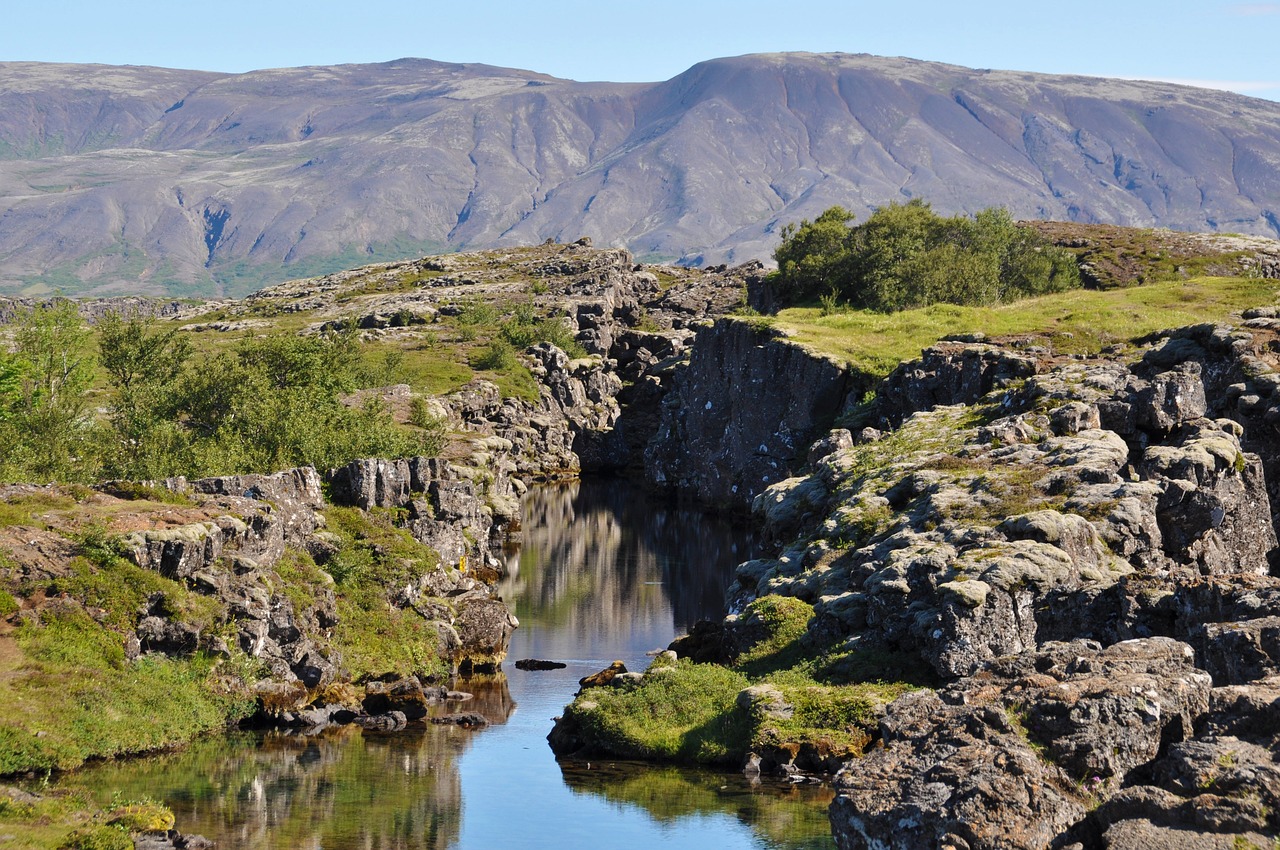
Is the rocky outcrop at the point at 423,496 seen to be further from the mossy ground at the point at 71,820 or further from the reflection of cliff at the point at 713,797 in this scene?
the mossy ground at the point at 71,820

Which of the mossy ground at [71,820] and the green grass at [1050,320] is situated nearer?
the mossy ground at [71,820]

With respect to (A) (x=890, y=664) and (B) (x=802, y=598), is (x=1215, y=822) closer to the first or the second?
(A) (x=890, y=664)

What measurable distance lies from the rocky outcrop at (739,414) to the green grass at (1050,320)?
3006mm

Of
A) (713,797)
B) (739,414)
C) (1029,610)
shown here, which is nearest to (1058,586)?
(1029,610)

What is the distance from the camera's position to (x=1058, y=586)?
49938mm

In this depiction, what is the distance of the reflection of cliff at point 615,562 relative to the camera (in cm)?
8925

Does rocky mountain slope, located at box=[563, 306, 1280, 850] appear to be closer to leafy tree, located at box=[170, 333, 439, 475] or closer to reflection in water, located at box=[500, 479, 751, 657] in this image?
reflection in water, located at box=[500, 479, 751, 657]

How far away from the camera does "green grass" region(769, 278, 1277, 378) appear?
98125 mm

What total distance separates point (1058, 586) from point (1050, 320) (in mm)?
59611

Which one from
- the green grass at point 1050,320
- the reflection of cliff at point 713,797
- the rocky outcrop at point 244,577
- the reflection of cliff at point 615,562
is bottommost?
the reflection of cliff at point 615,562

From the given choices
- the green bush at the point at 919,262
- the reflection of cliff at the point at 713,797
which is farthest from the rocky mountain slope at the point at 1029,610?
the green bush at the point at 919,262

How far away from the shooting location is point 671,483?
15338 centimetres

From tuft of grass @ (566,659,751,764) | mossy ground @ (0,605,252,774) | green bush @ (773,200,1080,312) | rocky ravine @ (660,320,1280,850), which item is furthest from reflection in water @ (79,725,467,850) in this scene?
green bush @ (773,200,1080,312)

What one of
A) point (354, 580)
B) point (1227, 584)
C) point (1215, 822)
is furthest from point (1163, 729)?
point (354, 580)
